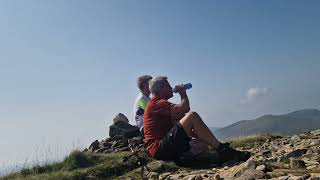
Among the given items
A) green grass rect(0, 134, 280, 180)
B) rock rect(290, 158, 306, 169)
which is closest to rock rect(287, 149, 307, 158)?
green grass rect(0, 134, 280, 180)

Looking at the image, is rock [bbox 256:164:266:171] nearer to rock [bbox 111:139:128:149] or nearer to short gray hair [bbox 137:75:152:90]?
short gray hair [bbox 137:75:152:90]

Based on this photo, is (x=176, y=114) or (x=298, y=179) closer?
(x=298, y=179)

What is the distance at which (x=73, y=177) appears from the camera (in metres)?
12.3

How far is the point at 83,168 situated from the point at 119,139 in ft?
16.0

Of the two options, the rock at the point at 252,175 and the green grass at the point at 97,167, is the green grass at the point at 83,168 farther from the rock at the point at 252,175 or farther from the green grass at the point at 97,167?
the rock at the point at 252,175

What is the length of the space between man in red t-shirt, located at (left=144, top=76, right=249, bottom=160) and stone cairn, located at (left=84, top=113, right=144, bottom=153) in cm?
448

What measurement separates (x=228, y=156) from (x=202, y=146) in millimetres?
760

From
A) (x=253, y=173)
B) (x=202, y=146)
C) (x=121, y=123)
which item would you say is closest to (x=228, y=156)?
(x=202, y=146)

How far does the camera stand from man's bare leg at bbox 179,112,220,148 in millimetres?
10992

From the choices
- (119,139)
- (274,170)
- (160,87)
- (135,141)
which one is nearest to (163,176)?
(160,87)

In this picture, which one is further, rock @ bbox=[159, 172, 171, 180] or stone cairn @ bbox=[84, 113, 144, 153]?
stone cairn @ bbox=[84, 113, 144, 153]

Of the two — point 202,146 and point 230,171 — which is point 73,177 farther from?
point 230,171

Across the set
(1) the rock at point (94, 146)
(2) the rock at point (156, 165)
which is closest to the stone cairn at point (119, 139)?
(1) the rock at point (94, 146)

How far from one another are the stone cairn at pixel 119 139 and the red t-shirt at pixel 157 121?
4.40 m
